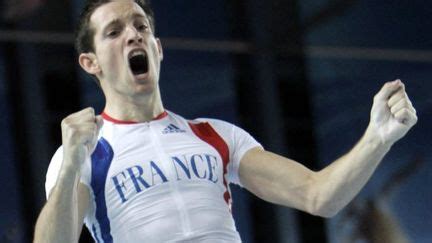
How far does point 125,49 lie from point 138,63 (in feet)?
0.19

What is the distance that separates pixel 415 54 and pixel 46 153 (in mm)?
2481

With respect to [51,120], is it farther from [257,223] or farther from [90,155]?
[90,155]

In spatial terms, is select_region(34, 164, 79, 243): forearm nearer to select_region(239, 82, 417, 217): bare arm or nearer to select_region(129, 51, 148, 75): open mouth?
select_region(129, 51, 148, 75): open mouth

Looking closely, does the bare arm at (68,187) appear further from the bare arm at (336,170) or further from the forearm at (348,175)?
the forearm at (348,175)

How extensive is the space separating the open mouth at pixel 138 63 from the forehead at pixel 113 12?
0.14 m

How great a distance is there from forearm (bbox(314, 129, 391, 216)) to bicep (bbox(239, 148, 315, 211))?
0.16ft

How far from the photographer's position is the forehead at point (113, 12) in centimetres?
301

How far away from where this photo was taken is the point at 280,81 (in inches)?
231

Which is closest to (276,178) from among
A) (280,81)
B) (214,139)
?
(214,139)

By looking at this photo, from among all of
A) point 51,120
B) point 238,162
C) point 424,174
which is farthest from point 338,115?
point 238,162

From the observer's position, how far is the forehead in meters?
3.01

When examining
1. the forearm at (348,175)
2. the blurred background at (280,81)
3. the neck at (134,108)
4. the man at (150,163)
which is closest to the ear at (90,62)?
the man at (150,163)

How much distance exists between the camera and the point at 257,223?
18.6 feet

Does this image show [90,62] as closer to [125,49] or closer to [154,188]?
[125,49]
